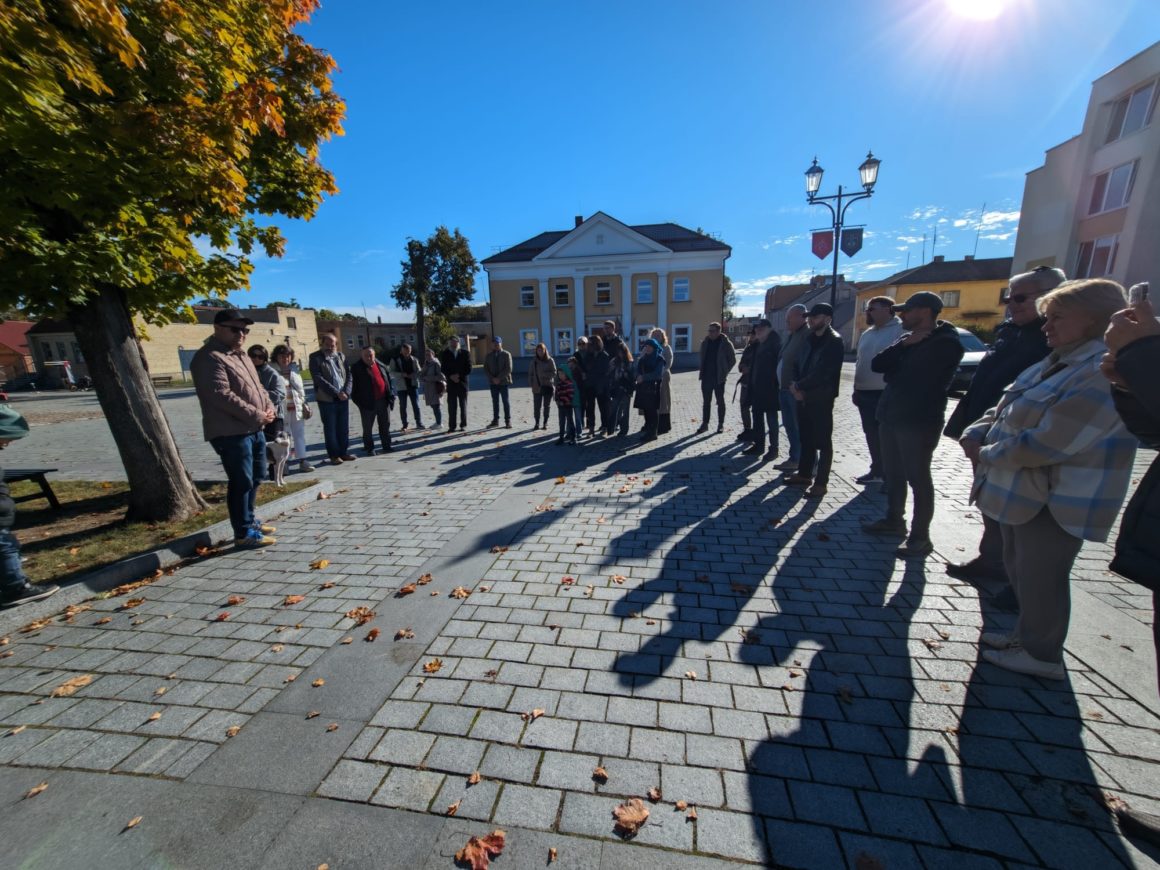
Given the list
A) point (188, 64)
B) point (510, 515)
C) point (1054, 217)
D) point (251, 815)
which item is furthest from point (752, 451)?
point (1054, 217)

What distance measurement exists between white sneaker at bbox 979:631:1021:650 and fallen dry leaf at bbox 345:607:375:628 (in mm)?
3908

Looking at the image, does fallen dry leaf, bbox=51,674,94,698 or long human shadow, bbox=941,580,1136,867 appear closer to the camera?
long human shadow, bbox=941,580,1136,867

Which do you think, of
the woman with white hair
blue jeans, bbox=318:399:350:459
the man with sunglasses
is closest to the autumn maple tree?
blue jeans, bbox=318:399:350:459

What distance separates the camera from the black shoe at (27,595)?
3.40 meters

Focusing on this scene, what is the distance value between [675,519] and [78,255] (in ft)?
18.3

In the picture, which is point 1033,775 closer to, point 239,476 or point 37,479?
point 239,476

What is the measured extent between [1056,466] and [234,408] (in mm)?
5726

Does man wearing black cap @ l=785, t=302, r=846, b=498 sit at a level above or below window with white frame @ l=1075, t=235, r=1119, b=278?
below

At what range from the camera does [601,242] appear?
34000mm

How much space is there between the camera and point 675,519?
5059 mm

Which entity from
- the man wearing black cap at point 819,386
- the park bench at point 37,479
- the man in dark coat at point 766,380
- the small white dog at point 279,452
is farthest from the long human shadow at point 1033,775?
the park bench at point 37,479

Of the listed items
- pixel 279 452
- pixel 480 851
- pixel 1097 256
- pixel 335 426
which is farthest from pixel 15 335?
pixel 1097 256

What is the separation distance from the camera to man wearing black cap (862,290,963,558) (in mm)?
3836

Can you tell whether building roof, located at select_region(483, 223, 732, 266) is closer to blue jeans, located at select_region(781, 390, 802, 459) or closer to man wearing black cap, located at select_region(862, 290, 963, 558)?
blue jeans, located at select_region(781, 390, 802, 459)
